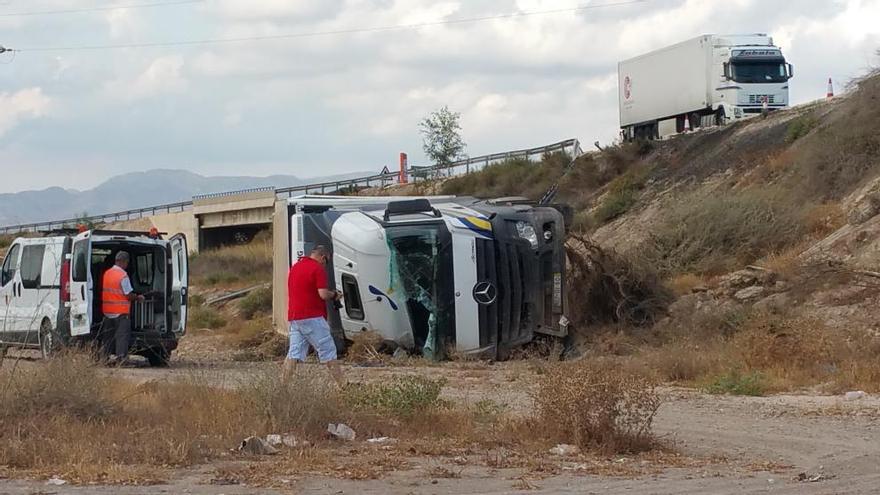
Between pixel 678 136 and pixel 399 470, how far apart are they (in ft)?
109

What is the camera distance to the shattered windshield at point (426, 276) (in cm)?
1873

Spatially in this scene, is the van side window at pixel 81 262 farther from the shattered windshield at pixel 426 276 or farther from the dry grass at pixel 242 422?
the dry grass at pixel 242 422

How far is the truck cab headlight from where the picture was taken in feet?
63.2

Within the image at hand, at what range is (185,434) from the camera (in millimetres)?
9984

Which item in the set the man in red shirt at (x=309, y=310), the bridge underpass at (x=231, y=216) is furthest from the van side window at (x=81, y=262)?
the bridge underpass at (x=231, y=216)

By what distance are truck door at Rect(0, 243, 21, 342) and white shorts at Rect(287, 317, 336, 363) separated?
7420 mm

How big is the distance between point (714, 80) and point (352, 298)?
80.8ft

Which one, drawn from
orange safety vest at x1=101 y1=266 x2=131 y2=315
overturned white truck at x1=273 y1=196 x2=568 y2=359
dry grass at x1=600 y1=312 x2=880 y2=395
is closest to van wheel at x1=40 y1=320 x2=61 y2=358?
orange safety vest at x1=101 y1=266 x2=131 y2=315

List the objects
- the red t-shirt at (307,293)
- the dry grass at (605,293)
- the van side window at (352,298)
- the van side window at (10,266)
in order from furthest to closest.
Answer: the dry grass at (605,293) → the van side window at (10,266) → the van side window at (352,298) → the red t-shirt at (307,293)

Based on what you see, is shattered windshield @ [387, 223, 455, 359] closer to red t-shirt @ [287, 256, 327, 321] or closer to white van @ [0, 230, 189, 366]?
white van @ [0, 230, 189, 366]

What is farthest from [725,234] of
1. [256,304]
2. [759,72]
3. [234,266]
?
[234,266]

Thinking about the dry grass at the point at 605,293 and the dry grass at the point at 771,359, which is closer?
the dry grass at the point at 771,359

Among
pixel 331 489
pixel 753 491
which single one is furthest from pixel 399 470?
pixel 753 491

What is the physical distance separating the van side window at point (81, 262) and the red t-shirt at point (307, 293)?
5.26 metres
